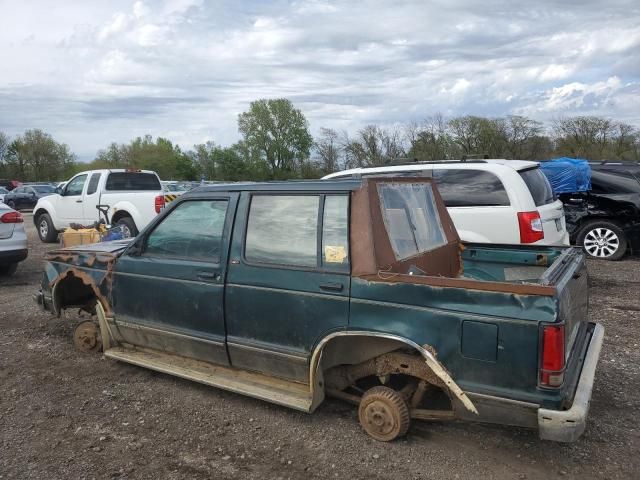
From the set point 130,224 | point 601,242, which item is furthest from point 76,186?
point 601,242

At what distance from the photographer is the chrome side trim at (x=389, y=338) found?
3.04 m

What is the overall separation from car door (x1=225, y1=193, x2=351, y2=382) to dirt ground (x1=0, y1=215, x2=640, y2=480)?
0.44 m

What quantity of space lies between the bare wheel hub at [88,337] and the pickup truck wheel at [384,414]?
117 inches

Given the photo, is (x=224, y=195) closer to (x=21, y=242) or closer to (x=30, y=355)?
(x=30, y=355)

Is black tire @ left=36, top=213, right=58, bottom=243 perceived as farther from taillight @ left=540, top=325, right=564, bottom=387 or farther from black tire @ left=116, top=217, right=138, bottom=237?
taillight @ left=540, top=325, right=564, bottom=387

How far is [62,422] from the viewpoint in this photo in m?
3.89

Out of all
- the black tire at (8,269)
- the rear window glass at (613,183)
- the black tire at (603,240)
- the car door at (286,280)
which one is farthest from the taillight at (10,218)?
the rear window glass at (613,183)

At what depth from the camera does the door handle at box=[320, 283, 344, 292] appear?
3.43m

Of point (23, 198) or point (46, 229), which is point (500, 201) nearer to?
point (46, 229)

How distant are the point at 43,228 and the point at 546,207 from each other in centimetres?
1239

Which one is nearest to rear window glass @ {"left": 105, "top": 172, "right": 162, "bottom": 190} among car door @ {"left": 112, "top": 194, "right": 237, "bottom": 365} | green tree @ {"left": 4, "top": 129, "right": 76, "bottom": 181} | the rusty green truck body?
the rusty green truck body

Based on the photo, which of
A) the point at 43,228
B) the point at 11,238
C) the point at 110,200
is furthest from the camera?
the point at 43,228

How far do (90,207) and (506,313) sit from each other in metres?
11.5

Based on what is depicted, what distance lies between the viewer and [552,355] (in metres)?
2.81
